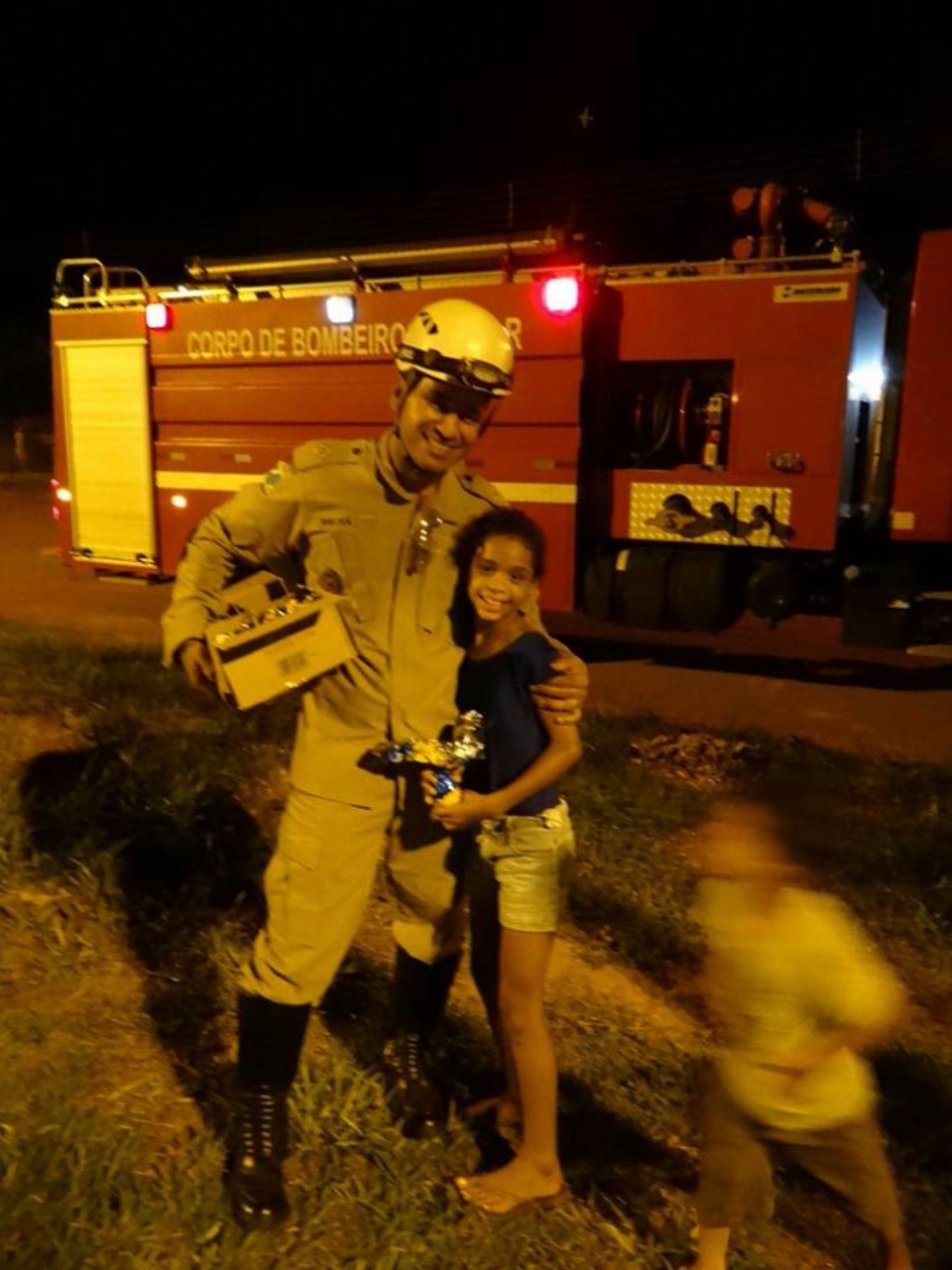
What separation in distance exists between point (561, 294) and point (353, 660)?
545cm

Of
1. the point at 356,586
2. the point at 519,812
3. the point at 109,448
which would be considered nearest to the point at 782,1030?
the point at 519,812

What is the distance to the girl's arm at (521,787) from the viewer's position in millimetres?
2512

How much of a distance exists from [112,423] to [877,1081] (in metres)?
8.36

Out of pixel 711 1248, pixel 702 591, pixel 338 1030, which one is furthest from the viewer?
pixel 702 591

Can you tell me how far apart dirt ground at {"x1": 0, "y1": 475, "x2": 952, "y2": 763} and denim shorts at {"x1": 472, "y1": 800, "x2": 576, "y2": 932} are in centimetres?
382

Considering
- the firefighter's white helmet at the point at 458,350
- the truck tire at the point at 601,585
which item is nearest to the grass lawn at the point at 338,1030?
the firefighter's white helmet at the point at 458,350

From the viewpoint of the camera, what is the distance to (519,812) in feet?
8.44

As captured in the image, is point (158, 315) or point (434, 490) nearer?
point (434, 490)

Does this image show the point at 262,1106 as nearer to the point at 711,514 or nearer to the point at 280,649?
the point at 280,649

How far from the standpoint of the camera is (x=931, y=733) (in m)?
6.55

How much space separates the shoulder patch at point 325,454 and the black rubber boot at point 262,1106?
46.9 inches

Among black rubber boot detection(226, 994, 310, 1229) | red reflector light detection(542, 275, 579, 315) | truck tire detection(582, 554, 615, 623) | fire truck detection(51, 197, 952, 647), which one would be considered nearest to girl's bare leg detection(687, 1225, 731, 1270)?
black rubber boot detection(226, 994, 310, 1229)

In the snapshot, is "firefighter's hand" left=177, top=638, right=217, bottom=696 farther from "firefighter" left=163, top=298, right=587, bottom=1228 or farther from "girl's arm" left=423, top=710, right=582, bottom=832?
"girl's arm" left=423, top=710, right=582, bottom=832

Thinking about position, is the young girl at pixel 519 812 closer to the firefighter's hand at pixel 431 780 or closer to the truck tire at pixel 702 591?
the firefighter's hand at pixel 431 780
